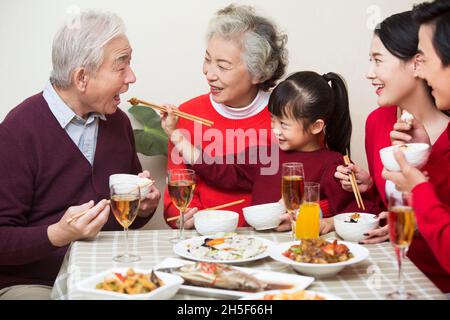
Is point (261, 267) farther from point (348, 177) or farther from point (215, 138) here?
point (215, 138)

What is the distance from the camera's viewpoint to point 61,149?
232 centimetres

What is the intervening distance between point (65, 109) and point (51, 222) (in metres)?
0.41

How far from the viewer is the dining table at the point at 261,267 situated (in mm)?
1518

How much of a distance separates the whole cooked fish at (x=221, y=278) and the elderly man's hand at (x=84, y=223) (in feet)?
1.54

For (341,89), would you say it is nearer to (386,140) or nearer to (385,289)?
(386,140)

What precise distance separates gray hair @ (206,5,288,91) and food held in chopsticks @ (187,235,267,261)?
1.04 metres

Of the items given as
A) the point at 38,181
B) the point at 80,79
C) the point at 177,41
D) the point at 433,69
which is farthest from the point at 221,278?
the point at 177,41

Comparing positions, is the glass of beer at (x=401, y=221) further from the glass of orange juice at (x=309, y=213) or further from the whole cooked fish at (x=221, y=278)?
the glass of orange juice at (x=309, y=213)

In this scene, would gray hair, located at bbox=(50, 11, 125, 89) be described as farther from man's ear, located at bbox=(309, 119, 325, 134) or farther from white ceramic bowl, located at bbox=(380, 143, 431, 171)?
white ceramic bowl, located at bbox=(380, 143, 431, 171)

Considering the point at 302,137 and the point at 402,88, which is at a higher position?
the point at 402,88

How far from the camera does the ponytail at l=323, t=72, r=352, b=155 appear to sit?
101 inches

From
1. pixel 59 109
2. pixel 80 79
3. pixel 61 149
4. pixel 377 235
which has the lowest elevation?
pixel 377 235

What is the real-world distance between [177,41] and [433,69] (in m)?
1.61
